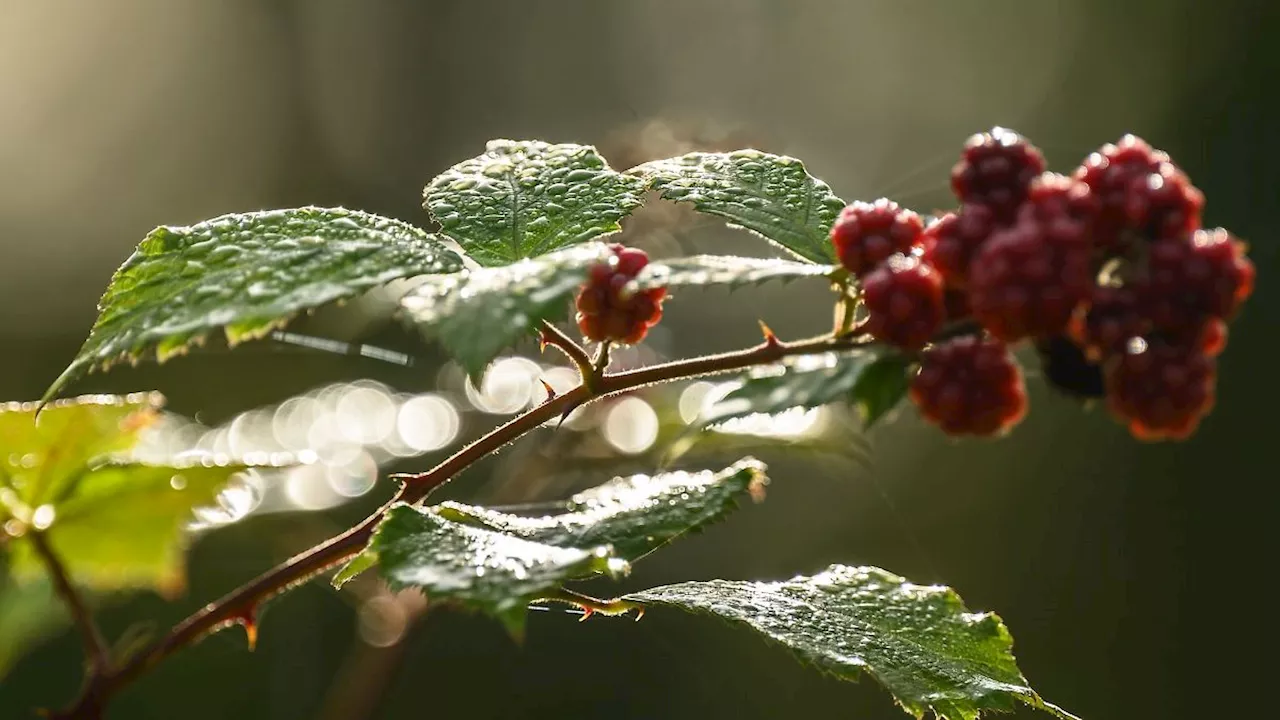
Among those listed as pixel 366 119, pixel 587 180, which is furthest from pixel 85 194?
pixel 587 180

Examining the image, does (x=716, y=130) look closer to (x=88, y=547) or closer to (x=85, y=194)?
(x=88, y=547)

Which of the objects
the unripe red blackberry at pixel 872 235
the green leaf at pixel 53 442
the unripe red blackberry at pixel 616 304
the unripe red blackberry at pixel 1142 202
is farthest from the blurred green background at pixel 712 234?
the unripe red blackberry at pixel 1142 202

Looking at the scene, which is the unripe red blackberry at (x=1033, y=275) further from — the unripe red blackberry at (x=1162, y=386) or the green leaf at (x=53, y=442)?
the green leaf at (x=53, y=442)


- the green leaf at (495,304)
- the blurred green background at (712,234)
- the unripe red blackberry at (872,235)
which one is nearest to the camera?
the green leaf at (495,304)

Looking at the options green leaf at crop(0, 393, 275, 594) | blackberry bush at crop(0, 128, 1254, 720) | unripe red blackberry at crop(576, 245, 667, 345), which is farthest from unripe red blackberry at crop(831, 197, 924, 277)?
green leaf at crop(0, 393, 275, 594)

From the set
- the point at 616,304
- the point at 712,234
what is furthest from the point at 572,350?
the point at 712,234

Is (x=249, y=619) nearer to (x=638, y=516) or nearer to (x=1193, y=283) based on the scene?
(x=638, y=516)

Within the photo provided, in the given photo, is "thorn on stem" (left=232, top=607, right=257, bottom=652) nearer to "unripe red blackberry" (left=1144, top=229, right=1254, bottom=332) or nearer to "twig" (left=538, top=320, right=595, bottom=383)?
"twig" (left=538, top=320, right=595, bottom=383)
